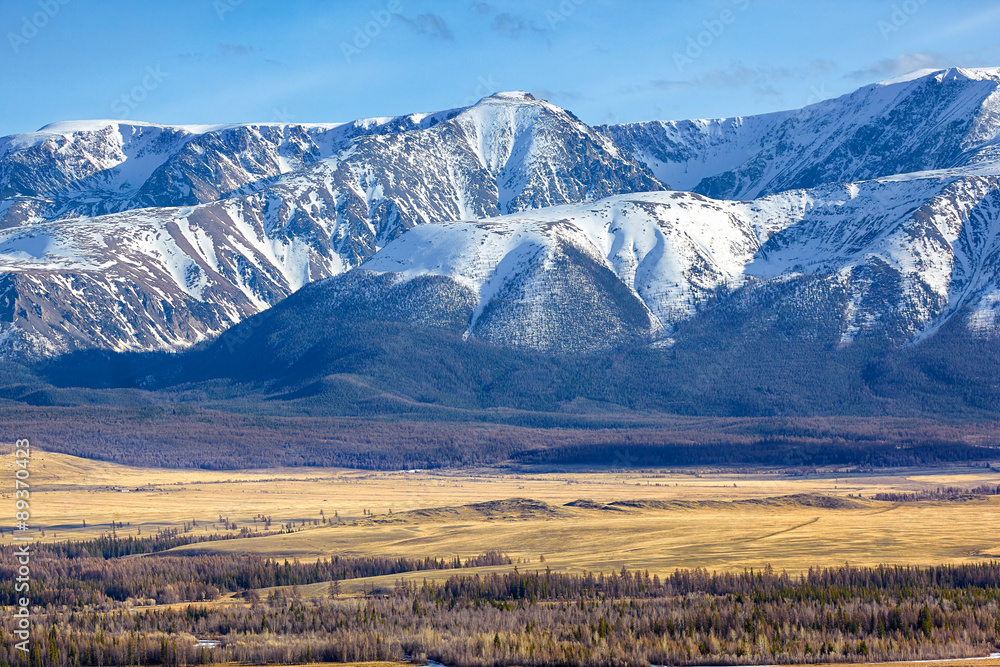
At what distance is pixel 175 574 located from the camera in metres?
138

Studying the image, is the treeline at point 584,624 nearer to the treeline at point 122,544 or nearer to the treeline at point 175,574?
the treeline at point 175,574

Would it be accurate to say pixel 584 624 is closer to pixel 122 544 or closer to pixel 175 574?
pixel 175 574

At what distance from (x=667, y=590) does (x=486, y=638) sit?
3146 cm

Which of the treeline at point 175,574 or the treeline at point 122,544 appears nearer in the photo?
the treeline at point 175,574

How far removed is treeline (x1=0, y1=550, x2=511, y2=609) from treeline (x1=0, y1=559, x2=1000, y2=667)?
991cm

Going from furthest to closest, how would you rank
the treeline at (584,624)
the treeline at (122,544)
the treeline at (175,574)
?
the treeline at (122,544) → the treeline at (175,574) → the treeline at (584,624)

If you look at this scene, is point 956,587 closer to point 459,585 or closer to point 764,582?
point 764,582

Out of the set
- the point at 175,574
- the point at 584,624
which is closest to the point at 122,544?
the point at 175,574

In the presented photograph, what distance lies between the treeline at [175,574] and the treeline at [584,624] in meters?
9.91

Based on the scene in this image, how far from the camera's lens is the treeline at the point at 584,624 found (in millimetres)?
85812

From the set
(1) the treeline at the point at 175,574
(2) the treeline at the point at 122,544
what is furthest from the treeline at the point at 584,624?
(2) the treeline at the point at 122,544

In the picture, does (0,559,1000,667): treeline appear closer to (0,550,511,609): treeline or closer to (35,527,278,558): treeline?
(0,550,511,609): treeline

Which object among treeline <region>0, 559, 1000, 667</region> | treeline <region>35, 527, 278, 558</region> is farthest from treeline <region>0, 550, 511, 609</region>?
treeline <region>0, 559, 1000, 667</region>

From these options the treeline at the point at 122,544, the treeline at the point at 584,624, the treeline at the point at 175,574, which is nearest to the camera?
the treeline at the point at 584,624
